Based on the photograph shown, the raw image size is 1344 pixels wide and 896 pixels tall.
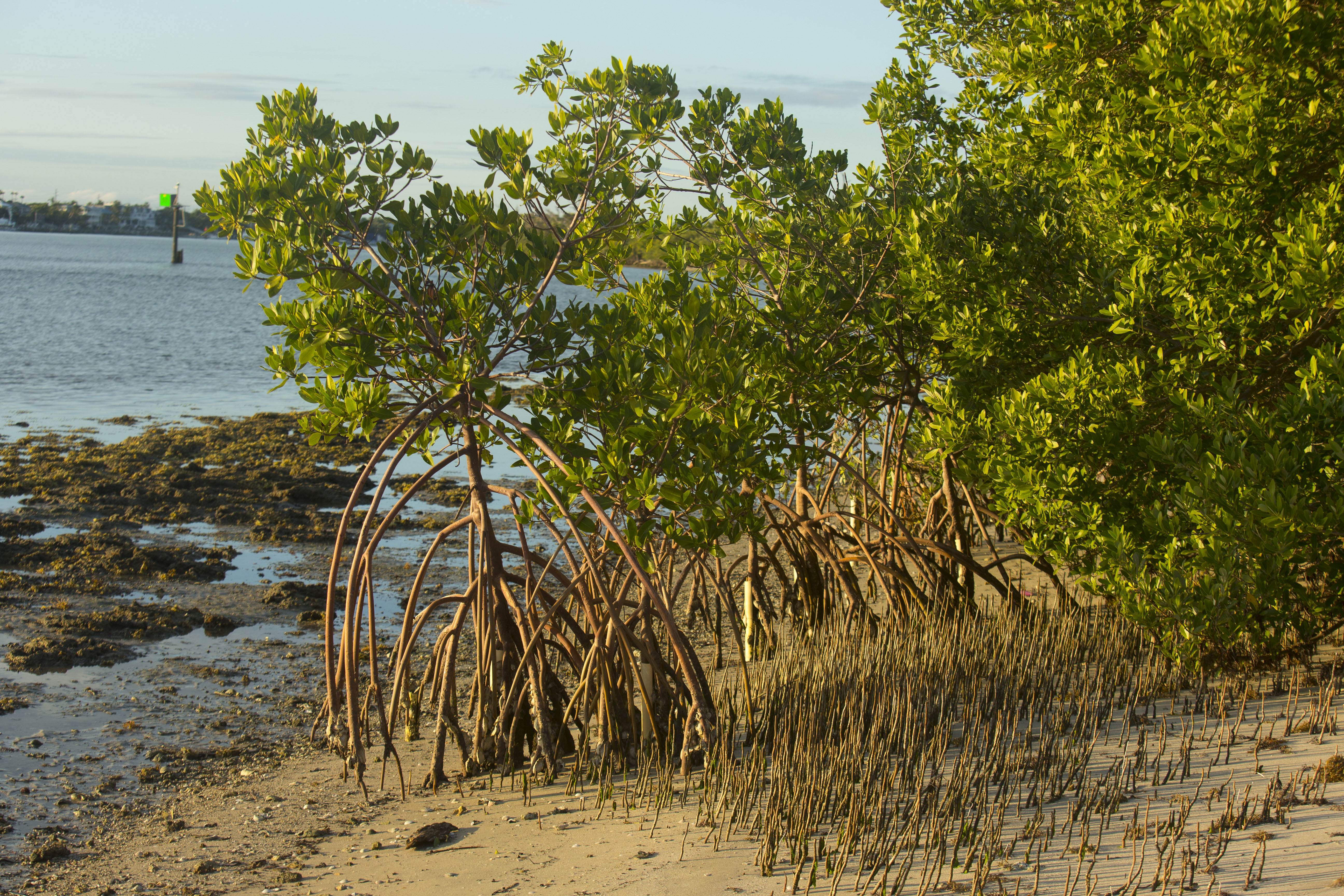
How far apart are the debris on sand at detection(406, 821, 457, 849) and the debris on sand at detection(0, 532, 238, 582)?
5.78m

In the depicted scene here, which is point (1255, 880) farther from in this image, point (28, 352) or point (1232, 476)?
point (28, 352)

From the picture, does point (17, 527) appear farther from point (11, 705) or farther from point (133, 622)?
point (11, 705)

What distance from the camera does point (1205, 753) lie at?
4758 millimetres

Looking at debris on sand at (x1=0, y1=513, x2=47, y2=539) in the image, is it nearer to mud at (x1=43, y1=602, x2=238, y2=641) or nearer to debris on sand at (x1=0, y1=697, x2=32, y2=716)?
mud at (x1=43, y1=602, x2=238, y2=641)

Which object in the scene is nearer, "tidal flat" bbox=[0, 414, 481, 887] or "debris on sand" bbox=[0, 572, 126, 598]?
"tidal flat" bbox=[0, 414, 481, 887]

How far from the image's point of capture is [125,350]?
32.9 metres

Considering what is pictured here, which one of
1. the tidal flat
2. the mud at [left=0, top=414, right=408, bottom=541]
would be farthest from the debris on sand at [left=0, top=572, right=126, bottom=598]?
the mud at [left=0, top=414, right=408, bottom=541]

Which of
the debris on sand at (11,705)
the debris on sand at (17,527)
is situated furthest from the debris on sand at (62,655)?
the debris on sand at (17,527)

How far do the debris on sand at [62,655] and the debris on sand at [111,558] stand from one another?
1917 millimetres

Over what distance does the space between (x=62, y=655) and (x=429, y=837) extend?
425cm

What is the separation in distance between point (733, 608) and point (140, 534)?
7.22 metres

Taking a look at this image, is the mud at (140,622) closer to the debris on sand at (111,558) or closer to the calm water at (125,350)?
the debris on sand at (111,558)

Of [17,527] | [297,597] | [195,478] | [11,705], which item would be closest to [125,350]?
[195,478]

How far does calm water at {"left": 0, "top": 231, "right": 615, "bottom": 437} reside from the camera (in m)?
21.2
